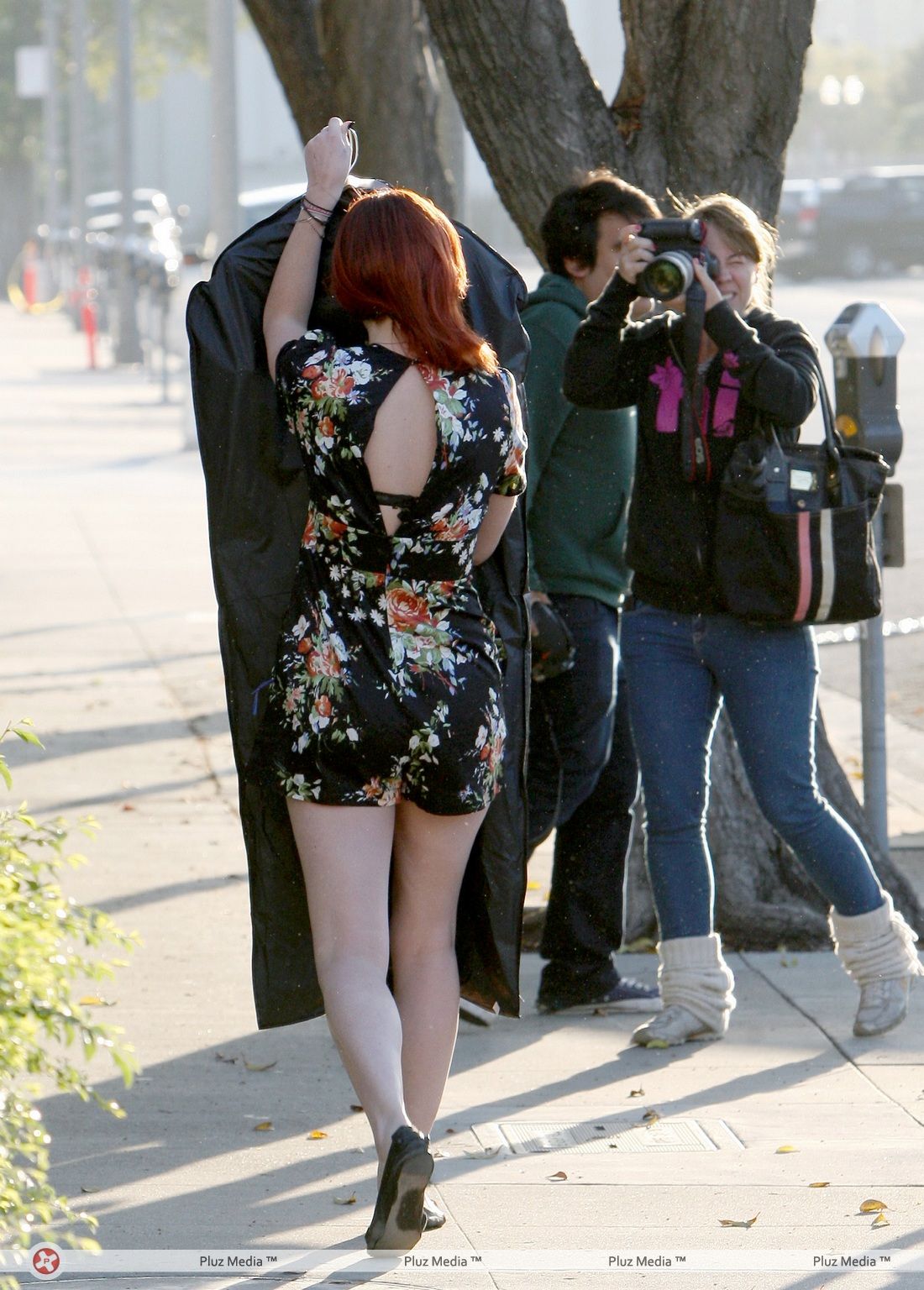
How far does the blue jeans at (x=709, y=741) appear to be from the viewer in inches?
178

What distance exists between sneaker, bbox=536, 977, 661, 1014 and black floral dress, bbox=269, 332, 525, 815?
5.33 ft

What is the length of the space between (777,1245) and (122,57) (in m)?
24.9

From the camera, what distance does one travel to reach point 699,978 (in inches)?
183

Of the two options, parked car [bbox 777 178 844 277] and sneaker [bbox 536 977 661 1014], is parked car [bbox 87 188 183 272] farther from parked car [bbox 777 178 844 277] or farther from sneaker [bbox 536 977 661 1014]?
sneaker [bbox 536 977 661 1014]

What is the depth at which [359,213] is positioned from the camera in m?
3.30

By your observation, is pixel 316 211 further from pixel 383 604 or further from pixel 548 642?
pixel 548 642

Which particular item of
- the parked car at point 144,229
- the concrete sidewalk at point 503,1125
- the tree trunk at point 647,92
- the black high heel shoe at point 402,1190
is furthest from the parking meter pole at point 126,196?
the black high heel shoe at point 402,1190

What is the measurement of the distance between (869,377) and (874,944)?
1.52m

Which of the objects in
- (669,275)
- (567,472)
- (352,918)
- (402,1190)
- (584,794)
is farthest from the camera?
(584,794)

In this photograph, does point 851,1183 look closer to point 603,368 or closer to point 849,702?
point 603,368

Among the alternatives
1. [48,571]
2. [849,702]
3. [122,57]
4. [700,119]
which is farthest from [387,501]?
[122,57]

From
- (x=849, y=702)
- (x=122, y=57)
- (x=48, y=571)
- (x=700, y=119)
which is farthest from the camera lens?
(x=122, y=57)

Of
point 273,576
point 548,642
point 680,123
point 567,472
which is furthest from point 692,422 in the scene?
point 680,123

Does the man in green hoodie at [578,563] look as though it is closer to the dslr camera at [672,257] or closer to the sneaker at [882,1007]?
the dslr camera at [672,257]
